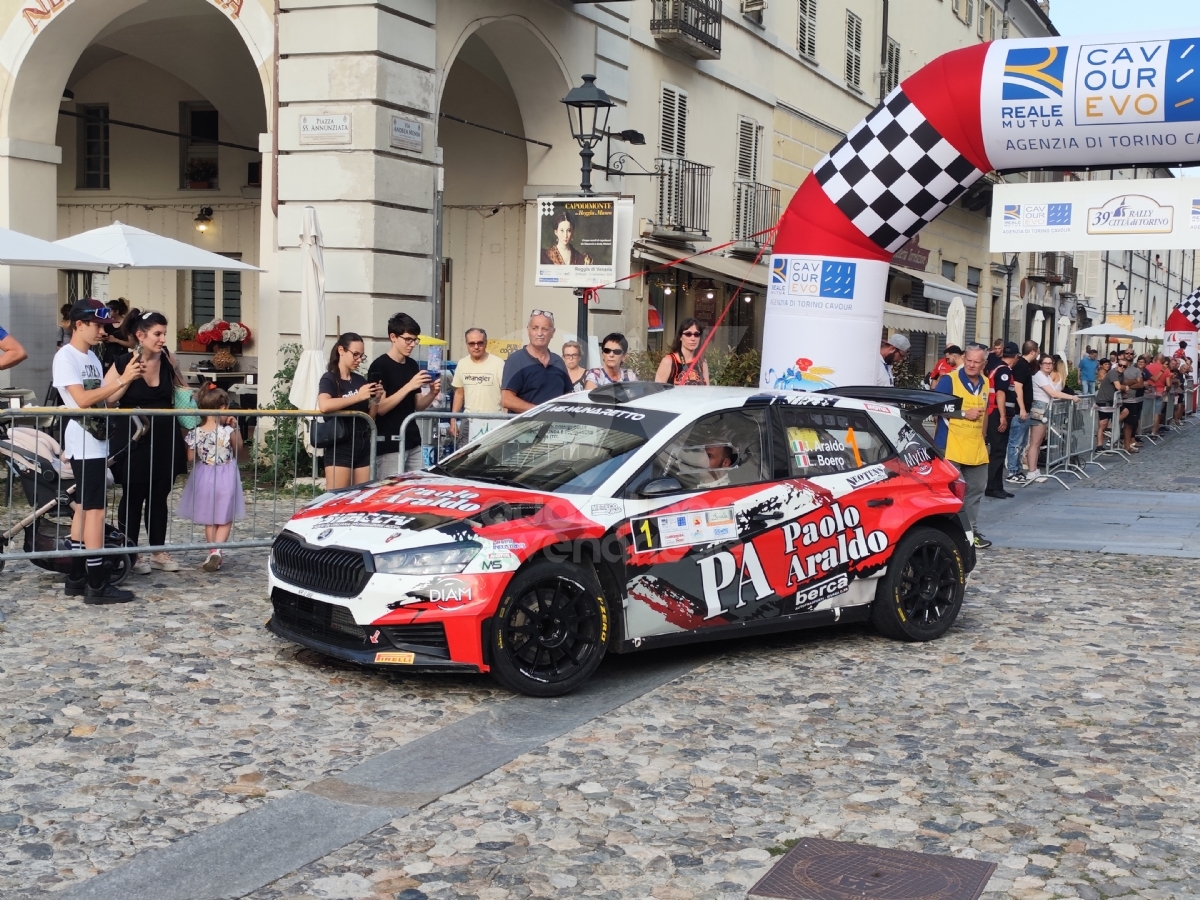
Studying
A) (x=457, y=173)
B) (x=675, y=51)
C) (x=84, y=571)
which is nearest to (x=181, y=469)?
(x=84, y=571)

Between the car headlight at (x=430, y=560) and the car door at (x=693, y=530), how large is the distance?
89 cm

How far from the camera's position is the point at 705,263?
73.5 feet

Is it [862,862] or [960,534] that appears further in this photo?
[960,534]

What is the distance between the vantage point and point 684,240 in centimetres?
2270

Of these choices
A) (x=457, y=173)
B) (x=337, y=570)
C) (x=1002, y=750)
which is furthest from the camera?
(x=457, y=173)

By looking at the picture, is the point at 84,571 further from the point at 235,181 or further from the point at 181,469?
the point at 235,181

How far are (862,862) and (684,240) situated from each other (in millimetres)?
18407

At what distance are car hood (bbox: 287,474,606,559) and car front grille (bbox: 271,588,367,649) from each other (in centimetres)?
31

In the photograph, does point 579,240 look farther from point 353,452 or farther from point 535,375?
point 353,452

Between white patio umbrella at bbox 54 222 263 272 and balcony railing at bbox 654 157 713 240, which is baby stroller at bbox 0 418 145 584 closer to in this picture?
white patio umbrella at bbox 54 222 263 272

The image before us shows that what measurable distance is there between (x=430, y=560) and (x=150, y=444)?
10.8 ft

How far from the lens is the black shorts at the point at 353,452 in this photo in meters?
10.1

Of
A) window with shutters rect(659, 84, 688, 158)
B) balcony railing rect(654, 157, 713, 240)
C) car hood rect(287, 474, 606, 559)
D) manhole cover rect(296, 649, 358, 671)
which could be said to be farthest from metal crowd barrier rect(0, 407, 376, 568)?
window with shutters rect(659, 84, 688, 158)

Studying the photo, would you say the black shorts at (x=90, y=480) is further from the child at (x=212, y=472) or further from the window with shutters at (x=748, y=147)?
the window with shutters at (x=748, y=147)
